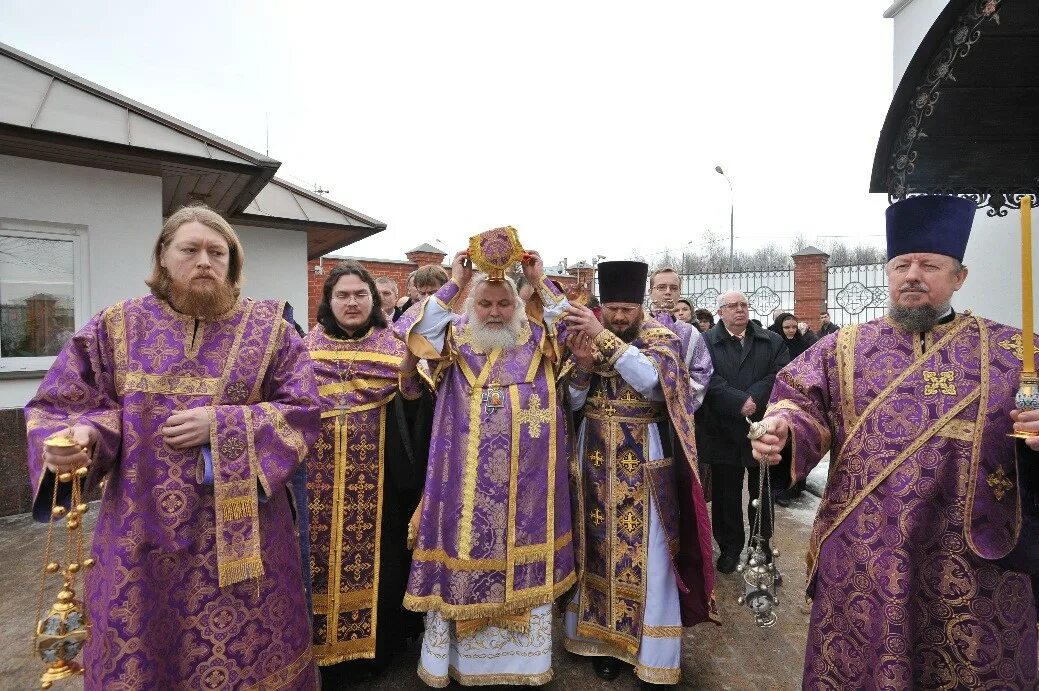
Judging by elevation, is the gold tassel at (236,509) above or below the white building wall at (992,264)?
below

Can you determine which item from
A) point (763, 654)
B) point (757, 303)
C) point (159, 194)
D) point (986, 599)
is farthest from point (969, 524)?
point (757, 303)

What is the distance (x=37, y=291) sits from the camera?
6.20m

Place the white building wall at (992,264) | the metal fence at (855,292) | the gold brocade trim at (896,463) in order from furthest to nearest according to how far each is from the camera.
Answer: the metal fence at (855,292) → the white building wall at (992,264) → the gold brocade trim at (896,463)

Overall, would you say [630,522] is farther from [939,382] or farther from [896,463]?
[939,382]

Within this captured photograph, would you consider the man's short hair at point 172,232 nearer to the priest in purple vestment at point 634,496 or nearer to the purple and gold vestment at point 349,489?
the purple and gold vestment at point 349,489

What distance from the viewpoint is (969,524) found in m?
2.16

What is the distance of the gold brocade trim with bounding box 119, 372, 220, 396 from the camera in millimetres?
2311

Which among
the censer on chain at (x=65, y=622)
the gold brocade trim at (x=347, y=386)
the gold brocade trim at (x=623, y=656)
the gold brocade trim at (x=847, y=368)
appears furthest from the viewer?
the gold brocade trim at (x=347, y=386)

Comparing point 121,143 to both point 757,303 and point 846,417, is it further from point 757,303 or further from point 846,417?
point 757,303

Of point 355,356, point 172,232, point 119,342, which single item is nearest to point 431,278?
point 355,356

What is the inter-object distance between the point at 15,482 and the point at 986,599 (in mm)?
8295

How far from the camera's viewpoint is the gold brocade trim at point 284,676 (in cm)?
239

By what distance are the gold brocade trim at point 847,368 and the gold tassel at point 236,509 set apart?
245cm

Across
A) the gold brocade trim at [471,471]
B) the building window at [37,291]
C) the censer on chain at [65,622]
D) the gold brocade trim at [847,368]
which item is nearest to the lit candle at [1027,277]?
the gold brocade trim at [847,368]
